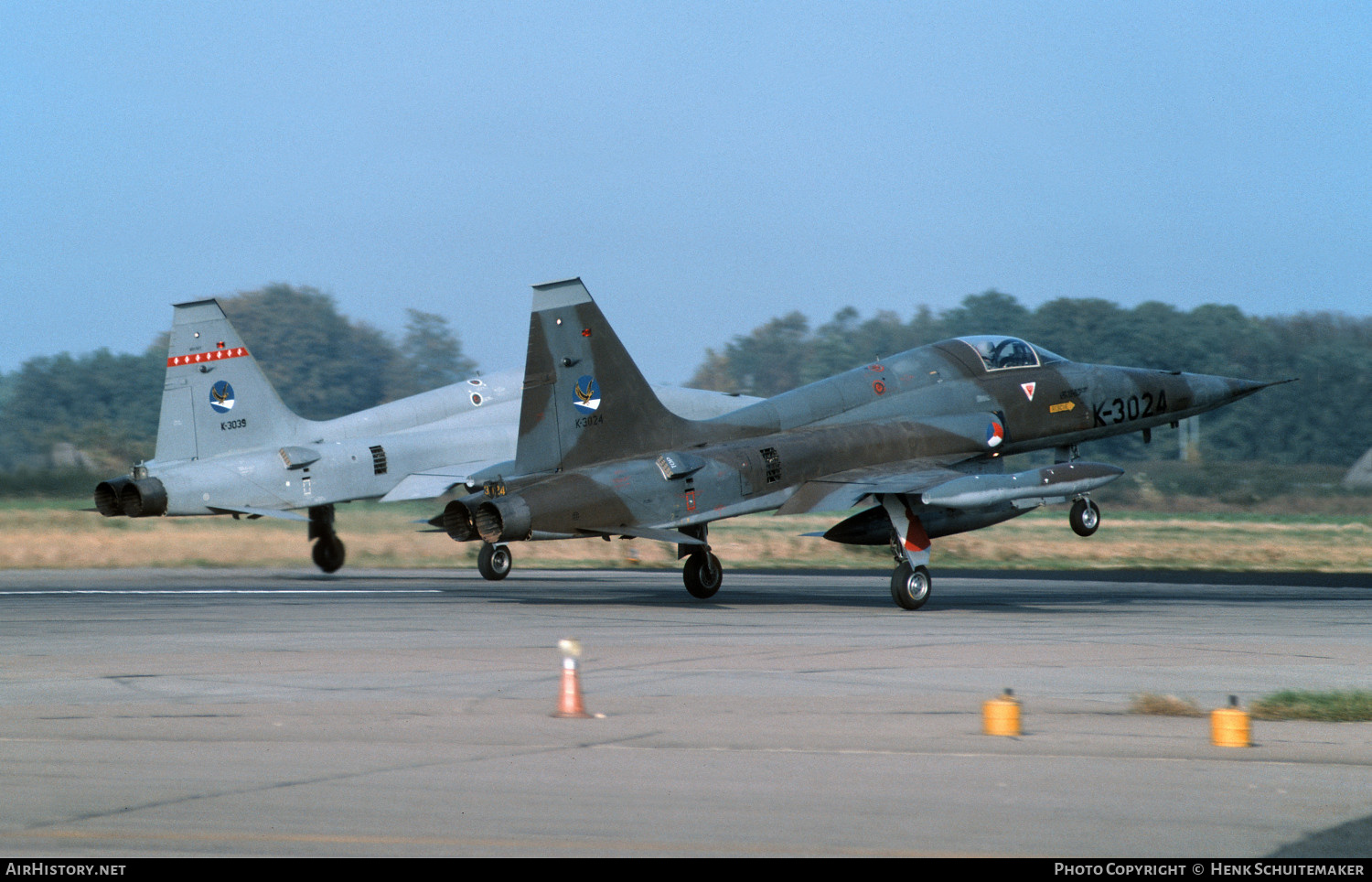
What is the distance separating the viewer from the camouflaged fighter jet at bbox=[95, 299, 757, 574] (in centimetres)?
2431

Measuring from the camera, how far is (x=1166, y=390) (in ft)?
80.4

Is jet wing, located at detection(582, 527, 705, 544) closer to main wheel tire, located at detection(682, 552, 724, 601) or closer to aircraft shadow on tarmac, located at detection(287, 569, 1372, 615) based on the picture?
aircraft shadow on tarmac, located at detection(287, 569, 1372, 615)

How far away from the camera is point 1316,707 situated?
11.3 m

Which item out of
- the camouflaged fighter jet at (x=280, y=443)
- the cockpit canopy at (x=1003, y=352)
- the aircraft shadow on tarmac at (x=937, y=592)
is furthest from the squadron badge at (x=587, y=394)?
the cockpit canopy at (x=1003, y=352)

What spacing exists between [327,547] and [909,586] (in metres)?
13.8

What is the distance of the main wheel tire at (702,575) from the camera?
22.4m

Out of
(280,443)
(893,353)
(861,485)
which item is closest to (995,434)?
(861,485)

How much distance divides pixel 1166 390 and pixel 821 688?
46.8ft

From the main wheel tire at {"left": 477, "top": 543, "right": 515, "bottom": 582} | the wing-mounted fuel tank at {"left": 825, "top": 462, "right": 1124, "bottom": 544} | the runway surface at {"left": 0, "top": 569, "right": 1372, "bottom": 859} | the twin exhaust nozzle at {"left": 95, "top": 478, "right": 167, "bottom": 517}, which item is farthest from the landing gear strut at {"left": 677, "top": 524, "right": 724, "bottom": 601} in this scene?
the twin exhaust nozzle at {"left": 95, "top": 478, "right": 167, "bottom": 517}

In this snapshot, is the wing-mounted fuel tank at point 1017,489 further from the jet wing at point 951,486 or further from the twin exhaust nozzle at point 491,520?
the twin exhaust nozzle at point 491,520

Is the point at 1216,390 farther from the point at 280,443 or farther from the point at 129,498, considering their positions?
the point at 129,498

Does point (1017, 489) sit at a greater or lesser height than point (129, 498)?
lesser

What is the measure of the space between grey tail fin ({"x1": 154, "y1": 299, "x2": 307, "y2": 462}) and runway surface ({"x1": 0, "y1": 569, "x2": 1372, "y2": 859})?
5.50 meters
